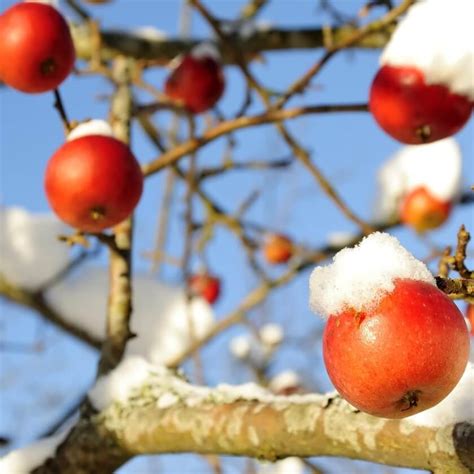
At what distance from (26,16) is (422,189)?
175 cm

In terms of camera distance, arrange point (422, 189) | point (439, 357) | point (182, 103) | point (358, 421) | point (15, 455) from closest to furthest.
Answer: point (439, 357), point (358, 421), point (15, 455), point (182, 103), point (422, 189)

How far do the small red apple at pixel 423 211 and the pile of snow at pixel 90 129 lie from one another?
156cm

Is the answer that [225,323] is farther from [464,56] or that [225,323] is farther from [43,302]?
[464,56]

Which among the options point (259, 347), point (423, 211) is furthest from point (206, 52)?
point (259, 347)

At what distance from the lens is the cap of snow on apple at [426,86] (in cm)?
127

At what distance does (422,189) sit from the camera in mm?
2672

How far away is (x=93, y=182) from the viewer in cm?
124

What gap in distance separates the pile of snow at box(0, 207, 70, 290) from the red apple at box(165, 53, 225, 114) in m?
0.59

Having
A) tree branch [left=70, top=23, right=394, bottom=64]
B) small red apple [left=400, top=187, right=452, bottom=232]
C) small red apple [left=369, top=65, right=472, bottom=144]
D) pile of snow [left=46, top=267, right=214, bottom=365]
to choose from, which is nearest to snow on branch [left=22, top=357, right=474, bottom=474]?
small red apple [left=369, top=65, right=472, bottom=144]

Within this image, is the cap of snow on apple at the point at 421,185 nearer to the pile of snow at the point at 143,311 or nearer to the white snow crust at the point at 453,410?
the pile of snow at the point at 143,311

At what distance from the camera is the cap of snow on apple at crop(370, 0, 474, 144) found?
1271 mm

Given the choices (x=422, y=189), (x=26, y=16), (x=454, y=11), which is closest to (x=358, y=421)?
(x=454, y=11)

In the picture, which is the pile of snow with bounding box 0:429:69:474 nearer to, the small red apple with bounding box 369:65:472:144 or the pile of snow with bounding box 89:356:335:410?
the pile of snow with bounding box 89:356:335:410

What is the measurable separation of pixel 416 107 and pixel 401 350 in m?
0.72
